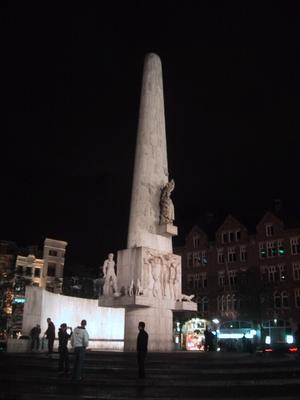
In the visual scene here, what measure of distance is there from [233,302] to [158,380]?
43690 millimetres

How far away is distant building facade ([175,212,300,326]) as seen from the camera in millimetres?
46500

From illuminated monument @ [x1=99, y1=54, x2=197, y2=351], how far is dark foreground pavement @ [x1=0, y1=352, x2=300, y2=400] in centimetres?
491

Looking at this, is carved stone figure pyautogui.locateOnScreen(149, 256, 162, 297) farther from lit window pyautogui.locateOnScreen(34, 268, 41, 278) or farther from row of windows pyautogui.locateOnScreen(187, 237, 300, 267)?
lit window pyautogui.locateOnScreen(34, 268, 41, 278)

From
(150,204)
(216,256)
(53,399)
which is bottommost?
(53,399)

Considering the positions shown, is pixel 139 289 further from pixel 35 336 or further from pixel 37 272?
pixel 37 272

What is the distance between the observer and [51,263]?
66438 mm

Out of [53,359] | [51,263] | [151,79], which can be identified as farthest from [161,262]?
[51,263]

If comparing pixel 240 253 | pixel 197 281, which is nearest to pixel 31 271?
pixel 197 281

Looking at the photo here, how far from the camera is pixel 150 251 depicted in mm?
19641

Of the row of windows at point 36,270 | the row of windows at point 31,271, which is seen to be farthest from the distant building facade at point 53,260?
the row of windows at point 31,271

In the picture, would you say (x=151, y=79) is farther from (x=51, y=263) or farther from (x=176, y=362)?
(x=51, y=263)

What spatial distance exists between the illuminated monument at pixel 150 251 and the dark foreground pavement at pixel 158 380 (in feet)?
16.1

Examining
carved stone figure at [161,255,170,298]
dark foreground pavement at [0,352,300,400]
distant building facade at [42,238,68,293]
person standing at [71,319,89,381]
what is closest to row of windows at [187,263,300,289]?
distant building facade at [42,238,68,293]

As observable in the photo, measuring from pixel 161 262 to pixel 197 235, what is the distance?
128 feet
